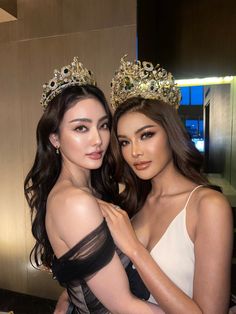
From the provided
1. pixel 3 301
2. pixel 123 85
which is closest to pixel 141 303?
pixel 123 85

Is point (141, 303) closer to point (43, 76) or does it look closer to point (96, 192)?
point (96, 192)

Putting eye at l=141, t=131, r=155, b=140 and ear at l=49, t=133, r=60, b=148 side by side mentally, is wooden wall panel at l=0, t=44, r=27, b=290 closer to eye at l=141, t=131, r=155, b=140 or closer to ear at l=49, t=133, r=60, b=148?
ear at l=49, t=133, r=60, b=148

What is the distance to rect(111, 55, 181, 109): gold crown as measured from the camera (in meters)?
1.72

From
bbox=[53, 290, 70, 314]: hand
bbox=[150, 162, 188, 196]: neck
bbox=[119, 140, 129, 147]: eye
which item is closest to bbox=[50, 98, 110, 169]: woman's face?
bbox=[119, 140, 129, 147]: eye

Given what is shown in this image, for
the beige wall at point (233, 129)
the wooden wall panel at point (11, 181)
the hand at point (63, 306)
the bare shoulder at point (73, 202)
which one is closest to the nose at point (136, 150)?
the bare shoulder at point (73, 202)

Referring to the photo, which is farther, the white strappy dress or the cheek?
the cheek

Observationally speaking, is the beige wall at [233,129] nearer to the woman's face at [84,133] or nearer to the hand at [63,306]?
the woman's face at [84,133]

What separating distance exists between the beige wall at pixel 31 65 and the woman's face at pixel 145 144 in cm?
166

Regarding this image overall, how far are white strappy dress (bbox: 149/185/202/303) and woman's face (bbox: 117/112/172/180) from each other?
25 cm

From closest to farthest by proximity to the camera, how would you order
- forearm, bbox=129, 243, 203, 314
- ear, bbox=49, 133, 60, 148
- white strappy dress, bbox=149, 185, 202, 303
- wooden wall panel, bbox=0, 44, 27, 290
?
forearm, bbox=129, 243, 203, 314 → white strappy dress, bbox=149, 185, 202, 303 → ear, bbox=49, 133, 60, 148 → wooden wall panel, bbox=0, 44, 27, 290

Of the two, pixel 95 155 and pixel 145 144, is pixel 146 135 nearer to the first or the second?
pixel 145 144

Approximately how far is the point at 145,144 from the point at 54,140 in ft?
1.61

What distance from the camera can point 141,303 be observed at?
1.26 meters

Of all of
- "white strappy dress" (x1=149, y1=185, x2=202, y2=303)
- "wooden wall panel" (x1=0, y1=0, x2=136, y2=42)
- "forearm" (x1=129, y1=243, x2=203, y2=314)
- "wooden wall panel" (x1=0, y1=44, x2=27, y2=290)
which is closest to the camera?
"forearm" (x1=129, y1=243, x2=203, y2=314)
